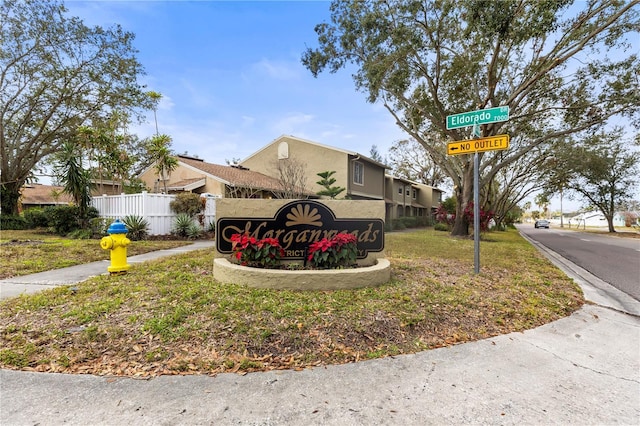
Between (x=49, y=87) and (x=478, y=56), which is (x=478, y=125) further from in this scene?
(x=49, y=87)

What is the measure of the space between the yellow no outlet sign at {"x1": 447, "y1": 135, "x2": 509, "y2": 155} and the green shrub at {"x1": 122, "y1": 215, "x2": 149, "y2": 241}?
11.6 meters

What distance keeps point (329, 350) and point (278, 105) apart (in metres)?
15.7

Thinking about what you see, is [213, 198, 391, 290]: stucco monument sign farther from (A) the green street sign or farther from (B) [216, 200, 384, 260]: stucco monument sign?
(A) the green street sign

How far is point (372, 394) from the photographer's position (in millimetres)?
2562

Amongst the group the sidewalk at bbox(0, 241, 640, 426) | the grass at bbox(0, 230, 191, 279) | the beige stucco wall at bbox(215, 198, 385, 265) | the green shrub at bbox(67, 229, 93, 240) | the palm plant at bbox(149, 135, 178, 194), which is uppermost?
the palm plant at bbox(149, 135, 178, 194)

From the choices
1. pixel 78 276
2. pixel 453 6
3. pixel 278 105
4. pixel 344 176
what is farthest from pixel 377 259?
pixel 344 176

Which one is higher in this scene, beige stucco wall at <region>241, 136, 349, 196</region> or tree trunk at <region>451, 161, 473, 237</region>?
beige stucco wall at <region>241, 136, 349, 196</region>

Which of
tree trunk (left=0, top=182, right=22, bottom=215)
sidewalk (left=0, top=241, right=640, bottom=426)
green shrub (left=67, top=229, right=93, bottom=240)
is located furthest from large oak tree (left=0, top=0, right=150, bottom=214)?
sidewalk (left=0, top=241, right=640, bottom=426)

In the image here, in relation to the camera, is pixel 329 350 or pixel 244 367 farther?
pixel 329 350

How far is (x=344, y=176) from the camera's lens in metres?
21.7

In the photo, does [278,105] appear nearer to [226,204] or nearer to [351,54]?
[351,54]

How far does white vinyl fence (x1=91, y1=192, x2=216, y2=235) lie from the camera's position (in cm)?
1281

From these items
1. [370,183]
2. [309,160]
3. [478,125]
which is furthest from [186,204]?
[370,183]

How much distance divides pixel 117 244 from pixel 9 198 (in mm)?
20252
